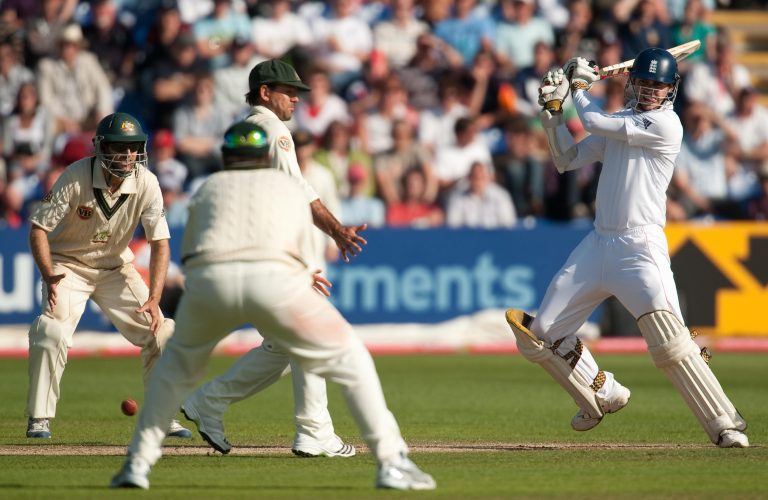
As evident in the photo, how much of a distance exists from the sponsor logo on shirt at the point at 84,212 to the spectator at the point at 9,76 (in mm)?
10100

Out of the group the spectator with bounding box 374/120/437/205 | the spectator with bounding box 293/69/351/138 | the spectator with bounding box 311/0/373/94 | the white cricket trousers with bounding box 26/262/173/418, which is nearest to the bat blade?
the white cricket trousers with bounding box 26/262/173/418

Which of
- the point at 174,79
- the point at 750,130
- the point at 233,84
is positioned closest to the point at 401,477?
the point at 233,84

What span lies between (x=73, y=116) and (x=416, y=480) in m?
12.8

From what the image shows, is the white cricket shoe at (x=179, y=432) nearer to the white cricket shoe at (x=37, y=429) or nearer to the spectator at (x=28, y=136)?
the white cricket shoe at (x=37, y=429)

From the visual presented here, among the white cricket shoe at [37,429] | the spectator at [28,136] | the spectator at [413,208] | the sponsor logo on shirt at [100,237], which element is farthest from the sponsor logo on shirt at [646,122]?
the spectator at [28,136]

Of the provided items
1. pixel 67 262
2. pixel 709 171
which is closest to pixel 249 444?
pixel 67 262

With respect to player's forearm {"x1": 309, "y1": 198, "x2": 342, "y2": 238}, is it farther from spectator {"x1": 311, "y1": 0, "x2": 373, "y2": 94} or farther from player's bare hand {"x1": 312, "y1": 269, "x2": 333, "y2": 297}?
spectator {"x1": 311, "y1": 0, "x2": 373, "y2": 94}

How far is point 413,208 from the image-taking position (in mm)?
17656

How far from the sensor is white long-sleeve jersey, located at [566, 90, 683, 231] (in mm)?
8180

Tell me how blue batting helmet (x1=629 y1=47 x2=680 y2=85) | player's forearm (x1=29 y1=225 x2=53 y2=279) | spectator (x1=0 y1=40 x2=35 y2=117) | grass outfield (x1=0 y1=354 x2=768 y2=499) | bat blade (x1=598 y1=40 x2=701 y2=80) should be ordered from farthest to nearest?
spectator (x1=0 y1=40 x2=35 y2=117)
bat blade (x1=598 y1=40 x2=701 y2=80)
player's forearm (x1=29 y1=225 x2=53 y2=279)
blue batting helmet (x1=629 y1=47 x2=680 y2=85)
grass outfield (x1=0 y1=354 x2=768 y2=499)

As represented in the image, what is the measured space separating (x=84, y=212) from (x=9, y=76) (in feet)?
33.9

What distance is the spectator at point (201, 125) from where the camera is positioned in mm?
17812

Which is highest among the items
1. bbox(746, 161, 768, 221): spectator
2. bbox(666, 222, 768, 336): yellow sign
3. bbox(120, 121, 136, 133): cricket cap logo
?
bbox(120, 121, 136, 133): cricket cap logo

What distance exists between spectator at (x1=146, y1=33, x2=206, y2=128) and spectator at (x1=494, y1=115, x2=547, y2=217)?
4261mm
